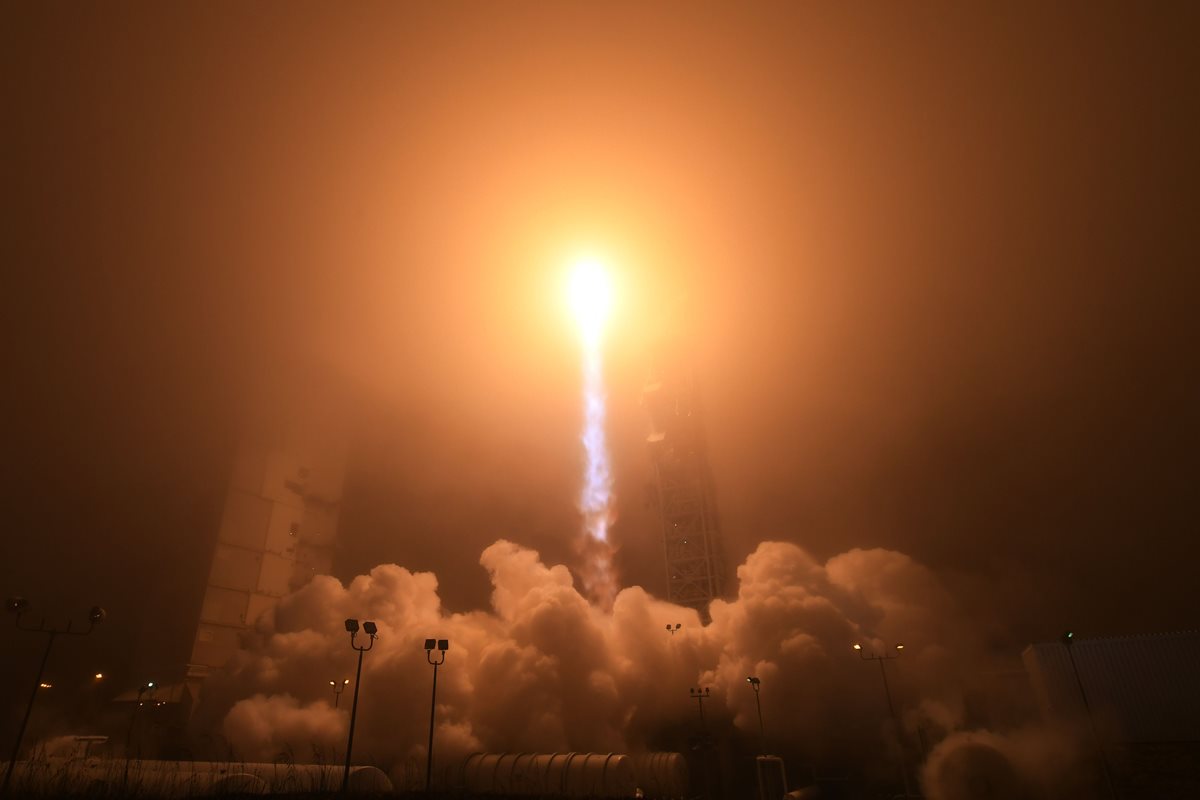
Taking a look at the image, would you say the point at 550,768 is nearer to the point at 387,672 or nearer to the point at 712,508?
the point at 387,672

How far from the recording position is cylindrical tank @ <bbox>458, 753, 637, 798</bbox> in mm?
38219

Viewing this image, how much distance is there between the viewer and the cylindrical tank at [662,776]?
40.1 meters

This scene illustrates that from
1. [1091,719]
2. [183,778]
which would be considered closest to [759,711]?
[1091,719]

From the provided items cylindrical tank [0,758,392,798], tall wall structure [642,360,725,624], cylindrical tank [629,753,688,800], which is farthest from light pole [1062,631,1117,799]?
cylindrical tank [0,758,392,798]

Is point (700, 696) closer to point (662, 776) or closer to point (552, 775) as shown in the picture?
point (662, 776)

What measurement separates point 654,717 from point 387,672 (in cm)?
1923

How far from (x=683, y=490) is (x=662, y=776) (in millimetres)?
25811

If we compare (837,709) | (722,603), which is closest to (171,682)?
(722,603)

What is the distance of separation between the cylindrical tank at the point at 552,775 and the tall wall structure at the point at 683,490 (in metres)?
22.0

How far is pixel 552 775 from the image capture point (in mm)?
38875

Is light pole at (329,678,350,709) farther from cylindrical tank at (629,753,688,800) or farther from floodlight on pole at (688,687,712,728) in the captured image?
floodlight on pole at (688,687,712,728)

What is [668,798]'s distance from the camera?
1496 inches

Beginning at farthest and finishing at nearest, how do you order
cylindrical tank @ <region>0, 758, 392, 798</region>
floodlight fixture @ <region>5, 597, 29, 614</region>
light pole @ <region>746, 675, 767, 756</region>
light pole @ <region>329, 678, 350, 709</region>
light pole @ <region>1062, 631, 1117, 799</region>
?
light pole @ <region>329, 678, 350, 709</region>
light pole @ <region>746, 675, 767, 756</region>
light pole @ <region>1062, 631, 1117, 799</region>
floodlight fixture @ <region>5, 597, 29, 614</region>
cylindrical tank @ <region>0, 758, 392, 798</region>

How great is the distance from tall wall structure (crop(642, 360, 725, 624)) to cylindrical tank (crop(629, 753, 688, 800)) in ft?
61.5
